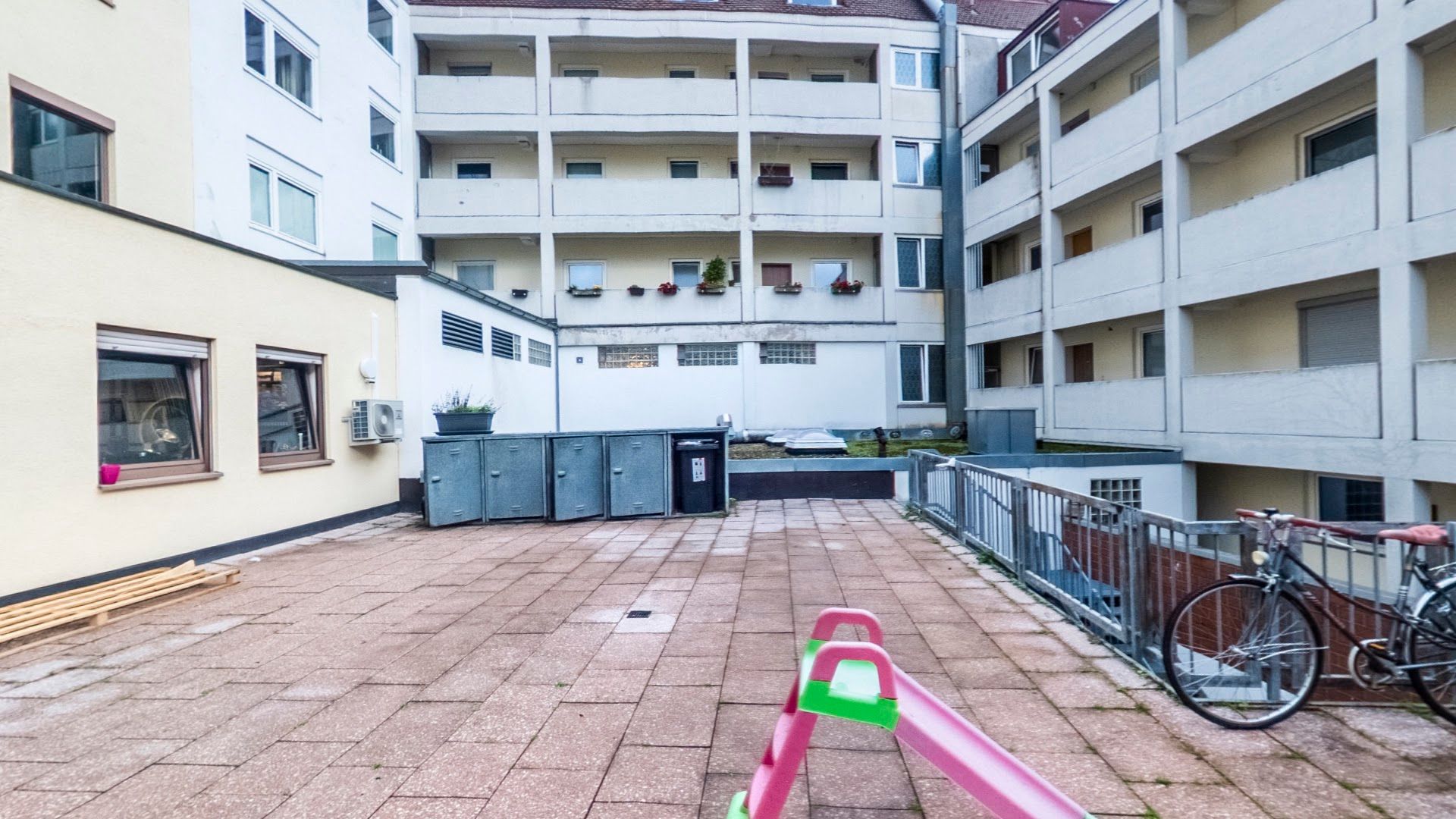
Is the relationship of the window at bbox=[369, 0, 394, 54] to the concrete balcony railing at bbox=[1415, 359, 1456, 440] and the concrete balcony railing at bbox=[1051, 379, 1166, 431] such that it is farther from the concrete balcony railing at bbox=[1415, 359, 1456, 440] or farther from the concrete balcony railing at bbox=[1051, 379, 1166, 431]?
the concrete balcony railing at bbox=[1415, 359, 1456, 440]

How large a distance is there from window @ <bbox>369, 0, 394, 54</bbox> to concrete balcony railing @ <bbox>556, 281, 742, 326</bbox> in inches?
297

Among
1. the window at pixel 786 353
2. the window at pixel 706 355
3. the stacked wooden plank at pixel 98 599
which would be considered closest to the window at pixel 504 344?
the window at pixel 706 355

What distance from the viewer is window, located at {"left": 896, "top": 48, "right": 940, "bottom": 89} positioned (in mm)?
20688

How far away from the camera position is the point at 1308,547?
3.62 metres

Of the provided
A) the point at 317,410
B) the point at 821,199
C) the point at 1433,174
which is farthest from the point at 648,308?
the point at 1433,174

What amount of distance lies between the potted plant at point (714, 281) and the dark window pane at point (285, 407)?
1194 centimetres

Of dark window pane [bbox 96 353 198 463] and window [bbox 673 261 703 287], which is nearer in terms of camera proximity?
dark window pane [bbox 96 353 198 463]

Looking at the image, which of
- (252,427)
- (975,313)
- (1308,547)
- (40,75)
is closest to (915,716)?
(1308,547)

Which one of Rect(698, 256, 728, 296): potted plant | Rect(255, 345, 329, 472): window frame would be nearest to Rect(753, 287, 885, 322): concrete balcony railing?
Rect(698, 256, 728, 296): potted plant

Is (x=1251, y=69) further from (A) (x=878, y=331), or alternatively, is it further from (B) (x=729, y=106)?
(B) (x=729, y=106)

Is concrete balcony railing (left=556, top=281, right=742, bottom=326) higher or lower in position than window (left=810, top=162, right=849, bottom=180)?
lower

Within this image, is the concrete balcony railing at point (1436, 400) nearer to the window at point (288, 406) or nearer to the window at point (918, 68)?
the window at point (288, 406)

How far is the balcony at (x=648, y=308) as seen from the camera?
1964 centimetres

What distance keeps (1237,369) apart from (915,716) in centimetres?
1472
